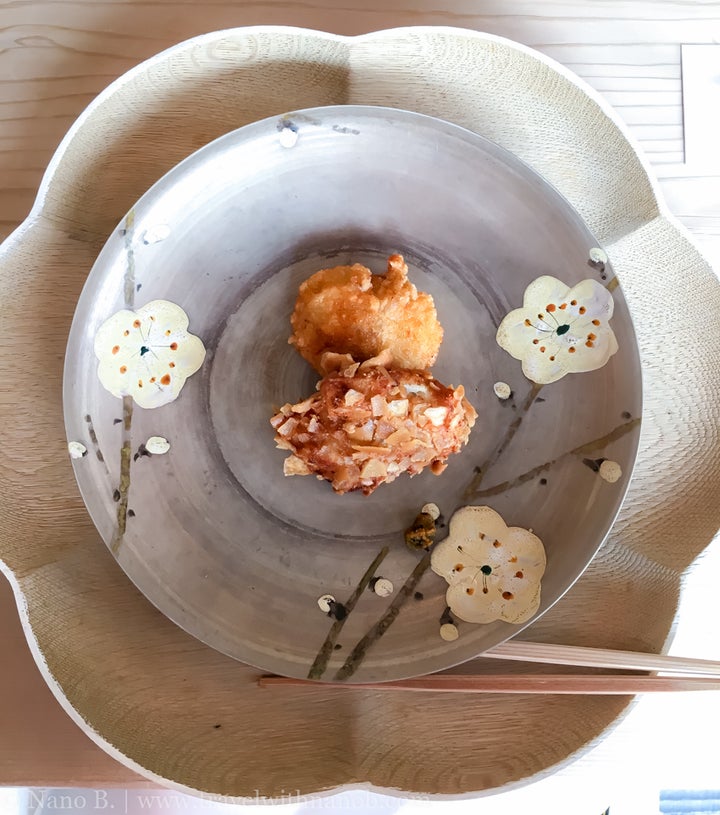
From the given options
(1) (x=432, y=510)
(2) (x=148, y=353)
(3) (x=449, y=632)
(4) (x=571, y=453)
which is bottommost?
(3) (x=449, y=632)

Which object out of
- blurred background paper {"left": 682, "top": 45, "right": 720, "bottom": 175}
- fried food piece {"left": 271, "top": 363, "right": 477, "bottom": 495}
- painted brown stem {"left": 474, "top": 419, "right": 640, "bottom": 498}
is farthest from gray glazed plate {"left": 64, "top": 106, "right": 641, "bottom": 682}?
blurred background paper {"left": 682, "top": 45, "right": 720, "bottom": 175}

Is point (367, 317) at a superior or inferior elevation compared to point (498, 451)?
superior

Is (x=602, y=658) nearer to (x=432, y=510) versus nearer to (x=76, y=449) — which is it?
(x=432, y=510)

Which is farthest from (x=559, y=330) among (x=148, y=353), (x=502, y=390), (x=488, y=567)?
(x=148, y=353)

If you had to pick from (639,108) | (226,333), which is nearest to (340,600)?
(226,333)

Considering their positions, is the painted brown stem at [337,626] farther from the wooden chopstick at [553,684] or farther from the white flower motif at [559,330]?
the white flower motif at [559,330]

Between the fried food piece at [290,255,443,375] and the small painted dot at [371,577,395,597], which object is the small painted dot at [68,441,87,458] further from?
the small painted dot at [371,577,395,597]

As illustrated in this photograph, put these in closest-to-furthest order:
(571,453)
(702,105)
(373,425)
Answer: (373,425) → (571,453) → (702,105)

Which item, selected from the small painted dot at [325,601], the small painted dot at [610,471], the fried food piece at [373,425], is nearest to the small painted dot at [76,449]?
the fried food piece at [373,425]
